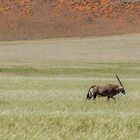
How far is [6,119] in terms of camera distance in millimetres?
8523

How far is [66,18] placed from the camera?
84.4m

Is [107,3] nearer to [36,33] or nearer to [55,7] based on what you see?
[55,7]

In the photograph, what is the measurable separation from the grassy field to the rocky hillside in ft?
25.9

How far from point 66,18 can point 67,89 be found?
61508 mm

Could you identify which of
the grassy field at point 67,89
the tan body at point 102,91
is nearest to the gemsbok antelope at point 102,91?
the tan body at point 102,91

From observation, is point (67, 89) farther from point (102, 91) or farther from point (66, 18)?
point (66, 18)

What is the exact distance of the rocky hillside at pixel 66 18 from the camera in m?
80.1

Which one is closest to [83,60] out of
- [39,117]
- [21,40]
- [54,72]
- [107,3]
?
[54,72]

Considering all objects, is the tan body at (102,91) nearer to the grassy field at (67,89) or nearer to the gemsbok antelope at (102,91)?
the gemsbok antelope at (102,91)

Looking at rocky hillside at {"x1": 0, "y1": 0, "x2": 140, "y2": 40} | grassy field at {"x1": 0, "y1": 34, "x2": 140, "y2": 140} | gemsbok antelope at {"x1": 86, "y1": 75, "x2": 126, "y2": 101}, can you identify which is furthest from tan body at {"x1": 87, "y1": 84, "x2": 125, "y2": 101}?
rocky hillside at {"x1": 0, "y1": 0, "x2": 140, "y2": 40}

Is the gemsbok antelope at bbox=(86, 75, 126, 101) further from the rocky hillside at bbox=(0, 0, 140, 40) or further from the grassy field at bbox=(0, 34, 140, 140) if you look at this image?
the rocky hillside at bbox=(0, 0, 140, 40)

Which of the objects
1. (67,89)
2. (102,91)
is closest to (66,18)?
(67,89)

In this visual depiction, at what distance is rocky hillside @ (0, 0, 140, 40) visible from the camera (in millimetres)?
80062

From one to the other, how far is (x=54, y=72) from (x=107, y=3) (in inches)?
1939
